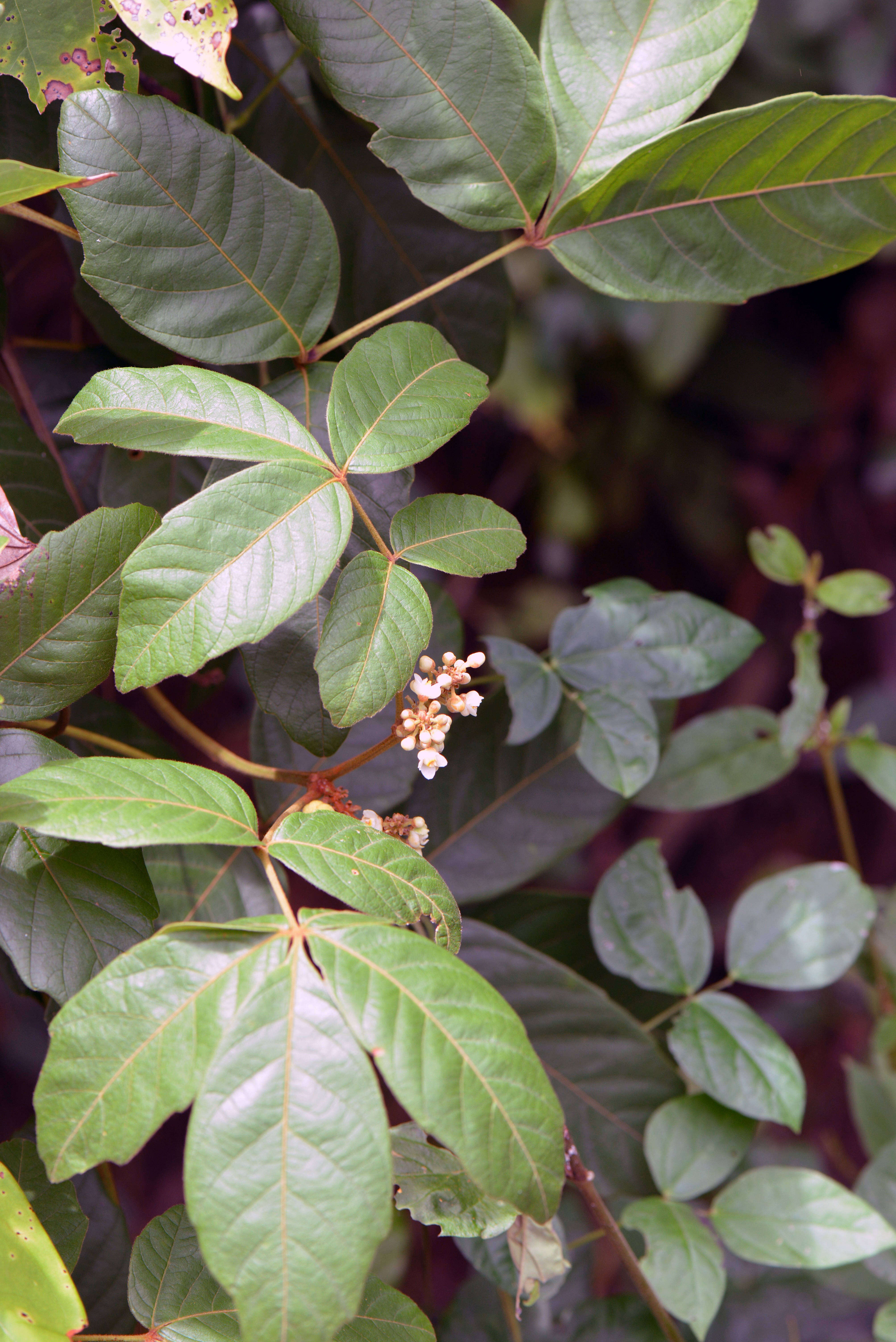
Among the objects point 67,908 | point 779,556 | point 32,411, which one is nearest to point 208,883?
point 67,908

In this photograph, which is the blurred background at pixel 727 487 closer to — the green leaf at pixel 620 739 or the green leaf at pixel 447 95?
the green leaf at pixel 620 739

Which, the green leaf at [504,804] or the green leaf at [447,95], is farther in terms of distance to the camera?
the green leaf at [504,804]

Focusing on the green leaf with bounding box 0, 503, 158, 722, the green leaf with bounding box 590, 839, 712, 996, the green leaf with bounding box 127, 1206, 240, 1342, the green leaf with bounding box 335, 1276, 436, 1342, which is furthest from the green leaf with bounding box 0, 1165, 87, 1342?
the green leaf with bounding box 590, 839, 712, 996

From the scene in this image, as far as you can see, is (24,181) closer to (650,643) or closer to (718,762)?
(650,643)

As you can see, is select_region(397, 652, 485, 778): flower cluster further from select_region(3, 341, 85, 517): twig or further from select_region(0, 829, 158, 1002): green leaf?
select_region(3, 341, 85, 517): twig

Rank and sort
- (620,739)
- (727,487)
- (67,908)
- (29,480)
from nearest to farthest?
1. (67,908)
2. (29,480)
3. (620,739)
4. (727,487)

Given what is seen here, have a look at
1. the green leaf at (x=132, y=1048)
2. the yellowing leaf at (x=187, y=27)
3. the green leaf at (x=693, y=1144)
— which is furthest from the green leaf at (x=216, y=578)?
the green leaf at (x=693, y=1144)

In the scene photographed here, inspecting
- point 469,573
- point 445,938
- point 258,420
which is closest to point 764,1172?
point 445,938
